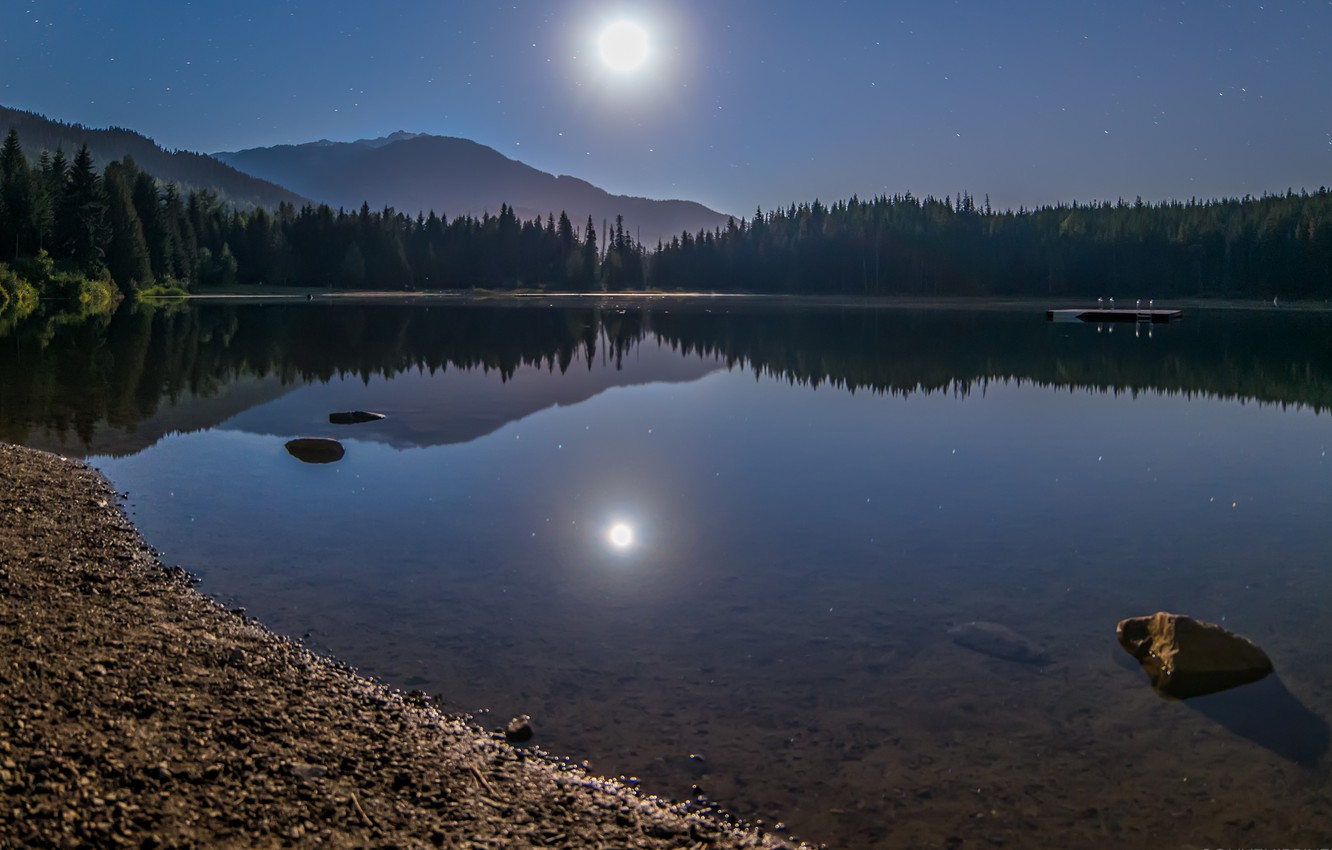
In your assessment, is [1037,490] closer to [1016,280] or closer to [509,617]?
[509,617]

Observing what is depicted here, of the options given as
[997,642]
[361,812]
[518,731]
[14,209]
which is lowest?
[997,642]

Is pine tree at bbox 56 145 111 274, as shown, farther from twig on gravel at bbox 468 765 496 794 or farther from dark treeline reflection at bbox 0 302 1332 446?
twig on gravel at bbox 468 765 496 794

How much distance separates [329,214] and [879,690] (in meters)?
184

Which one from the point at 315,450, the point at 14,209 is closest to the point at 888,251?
the point at 14,209

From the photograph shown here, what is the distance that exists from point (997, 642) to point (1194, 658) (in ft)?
6.44

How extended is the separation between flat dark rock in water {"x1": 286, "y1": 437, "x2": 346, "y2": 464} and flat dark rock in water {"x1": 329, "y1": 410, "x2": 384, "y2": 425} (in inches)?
191

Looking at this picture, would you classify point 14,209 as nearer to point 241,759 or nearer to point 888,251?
point 241,759

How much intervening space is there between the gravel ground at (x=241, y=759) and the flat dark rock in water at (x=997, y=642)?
15.3ft

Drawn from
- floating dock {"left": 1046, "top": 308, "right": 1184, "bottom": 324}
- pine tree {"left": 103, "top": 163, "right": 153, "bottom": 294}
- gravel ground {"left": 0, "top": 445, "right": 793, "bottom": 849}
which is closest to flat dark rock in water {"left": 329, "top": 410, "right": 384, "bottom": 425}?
gravel ground {"left": 0, "top": 445, "right": 793, "bottom": 849}

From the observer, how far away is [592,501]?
59.2ft

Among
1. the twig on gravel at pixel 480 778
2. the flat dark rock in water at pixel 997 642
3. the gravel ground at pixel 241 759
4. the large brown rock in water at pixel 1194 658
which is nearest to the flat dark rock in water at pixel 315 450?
the gravel ground at pixel 241 759

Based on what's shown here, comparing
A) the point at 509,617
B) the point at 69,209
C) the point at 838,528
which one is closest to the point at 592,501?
the point at 838,528

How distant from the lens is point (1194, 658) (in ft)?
32.6

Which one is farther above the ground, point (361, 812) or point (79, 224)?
point (79, 224)
